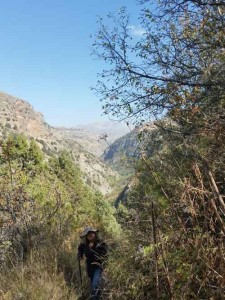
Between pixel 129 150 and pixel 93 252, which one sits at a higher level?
pixel 129 150

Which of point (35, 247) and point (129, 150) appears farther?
point (129, 150)

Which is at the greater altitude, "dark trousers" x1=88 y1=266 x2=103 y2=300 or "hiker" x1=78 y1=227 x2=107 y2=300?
"hiker" x1=78 y1=227 x2=107 y2=300

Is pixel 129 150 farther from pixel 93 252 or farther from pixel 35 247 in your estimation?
pixel 35 247

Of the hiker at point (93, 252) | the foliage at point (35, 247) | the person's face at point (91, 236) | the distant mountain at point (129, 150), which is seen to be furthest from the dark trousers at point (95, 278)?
the distant mountain at point (129, 150)

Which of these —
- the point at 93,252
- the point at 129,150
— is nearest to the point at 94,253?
the point at 93,252

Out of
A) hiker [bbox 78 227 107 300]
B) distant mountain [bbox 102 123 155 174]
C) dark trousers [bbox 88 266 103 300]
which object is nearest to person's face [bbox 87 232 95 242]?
hiker [bbox 78 227 107 300]

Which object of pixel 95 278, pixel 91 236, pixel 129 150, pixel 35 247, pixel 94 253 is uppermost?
pixel 129 150

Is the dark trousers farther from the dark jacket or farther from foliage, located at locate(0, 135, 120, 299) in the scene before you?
foliage, located at locate(0, 135, 120, 299)

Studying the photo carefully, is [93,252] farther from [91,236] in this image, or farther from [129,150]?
[129,150]

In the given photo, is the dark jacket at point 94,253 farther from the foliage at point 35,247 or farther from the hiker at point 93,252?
the foliage at point 35,247

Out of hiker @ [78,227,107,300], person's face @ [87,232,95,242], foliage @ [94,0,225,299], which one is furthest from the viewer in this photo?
person's face @ [87,232,95,242]

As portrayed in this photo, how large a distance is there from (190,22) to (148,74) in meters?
1.51

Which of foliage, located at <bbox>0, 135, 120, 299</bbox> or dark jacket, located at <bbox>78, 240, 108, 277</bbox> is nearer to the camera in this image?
foliage, located at <bbox>0, 135, 120, 299</bbox>

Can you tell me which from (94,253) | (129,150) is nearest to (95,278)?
(94,253)
